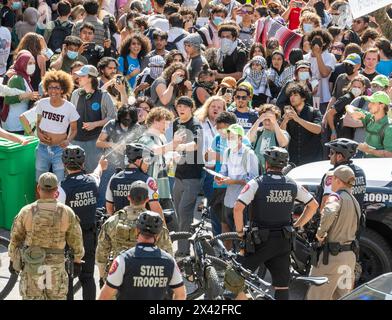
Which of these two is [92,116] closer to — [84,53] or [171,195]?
[171,195]

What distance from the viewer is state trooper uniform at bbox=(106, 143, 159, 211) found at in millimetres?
10500

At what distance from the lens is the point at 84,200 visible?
10500mm

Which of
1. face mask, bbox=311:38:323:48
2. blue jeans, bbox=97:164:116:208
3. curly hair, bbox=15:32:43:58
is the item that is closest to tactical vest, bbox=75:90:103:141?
blue jeans, bbox=97:164:116:208

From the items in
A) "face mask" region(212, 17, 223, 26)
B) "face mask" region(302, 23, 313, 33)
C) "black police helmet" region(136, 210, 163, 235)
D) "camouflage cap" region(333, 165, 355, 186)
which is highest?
"face mask" region(212, 17, 223, 26)

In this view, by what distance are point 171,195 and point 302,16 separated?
600cm

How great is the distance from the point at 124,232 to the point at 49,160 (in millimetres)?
4054

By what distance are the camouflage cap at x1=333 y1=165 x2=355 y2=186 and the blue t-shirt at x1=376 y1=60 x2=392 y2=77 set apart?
6.58m

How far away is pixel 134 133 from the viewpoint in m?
12.9

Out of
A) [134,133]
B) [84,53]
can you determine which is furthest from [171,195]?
[84,53]

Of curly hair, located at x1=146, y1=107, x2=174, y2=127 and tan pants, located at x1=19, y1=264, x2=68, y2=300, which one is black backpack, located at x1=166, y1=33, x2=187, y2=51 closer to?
curly hair, located at x1=146, y1=107, x2=174, y2=127

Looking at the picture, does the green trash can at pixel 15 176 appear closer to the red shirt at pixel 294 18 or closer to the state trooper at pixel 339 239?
the state trooper at pixel 339 239

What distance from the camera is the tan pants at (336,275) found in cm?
1046

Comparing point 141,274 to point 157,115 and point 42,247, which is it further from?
point 157,115

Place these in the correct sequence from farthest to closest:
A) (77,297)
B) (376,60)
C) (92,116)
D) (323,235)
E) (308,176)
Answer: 1. (376,60)
2. (92,116)
3. (308,176)
4. (77,297)
5. (323,235)
